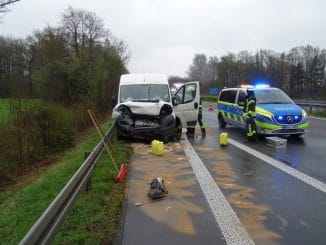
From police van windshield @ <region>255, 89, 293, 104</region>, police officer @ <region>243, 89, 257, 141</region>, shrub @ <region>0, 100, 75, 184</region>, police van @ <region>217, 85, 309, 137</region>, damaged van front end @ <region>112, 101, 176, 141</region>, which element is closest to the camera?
shrub @ <region>0, 100, 75, 184</region>

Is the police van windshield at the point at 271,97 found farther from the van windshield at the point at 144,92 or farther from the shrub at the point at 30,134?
the shrub at the point at 30,134

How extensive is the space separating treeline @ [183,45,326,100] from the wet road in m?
68.8

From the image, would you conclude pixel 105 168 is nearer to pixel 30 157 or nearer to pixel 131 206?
pixel 131 206

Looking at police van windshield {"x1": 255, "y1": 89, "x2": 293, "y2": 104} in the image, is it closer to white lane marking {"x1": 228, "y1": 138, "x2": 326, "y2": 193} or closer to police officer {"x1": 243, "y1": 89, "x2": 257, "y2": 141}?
police officer {"x1": 243, "y1": 89, "x2": 257, "y2": 141}

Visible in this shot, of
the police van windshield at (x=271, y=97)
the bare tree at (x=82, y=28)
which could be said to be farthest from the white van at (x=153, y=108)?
the bare tree at (x=82, y=28)

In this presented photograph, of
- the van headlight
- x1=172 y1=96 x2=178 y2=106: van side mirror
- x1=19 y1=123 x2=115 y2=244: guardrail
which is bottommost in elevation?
x1=19 y1=123 x2=115 y2=244: guardrail

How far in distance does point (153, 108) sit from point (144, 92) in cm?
218

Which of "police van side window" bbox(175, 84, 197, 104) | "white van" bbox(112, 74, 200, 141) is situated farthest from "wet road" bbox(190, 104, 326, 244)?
"police van side window" bbox(175, 84, 197, 104)

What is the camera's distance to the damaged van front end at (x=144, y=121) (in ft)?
47.6

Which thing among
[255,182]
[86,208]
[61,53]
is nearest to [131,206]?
[86,208]

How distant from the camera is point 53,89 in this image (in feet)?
102

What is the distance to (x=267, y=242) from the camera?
527 cm

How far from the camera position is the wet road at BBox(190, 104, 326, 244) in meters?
5.70

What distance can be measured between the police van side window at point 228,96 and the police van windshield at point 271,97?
189 centimetres
